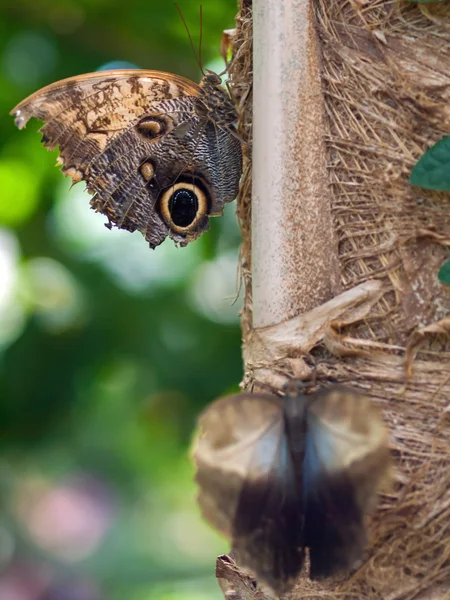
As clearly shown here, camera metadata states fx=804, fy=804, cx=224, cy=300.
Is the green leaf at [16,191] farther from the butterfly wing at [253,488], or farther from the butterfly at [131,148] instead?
the butterfly wing at [253,488]

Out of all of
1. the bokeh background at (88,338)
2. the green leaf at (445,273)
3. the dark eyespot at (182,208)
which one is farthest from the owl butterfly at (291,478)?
the bokeh background at (88,338)

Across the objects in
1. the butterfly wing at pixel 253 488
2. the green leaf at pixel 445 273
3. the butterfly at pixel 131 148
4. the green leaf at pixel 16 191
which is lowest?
the butterfly wing at pixel 253 488

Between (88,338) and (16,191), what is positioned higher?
(16,191)

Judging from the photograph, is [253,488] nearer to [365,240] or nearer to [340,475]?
[340,475]

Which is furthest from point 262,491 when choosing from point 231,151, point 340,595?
point 231,151

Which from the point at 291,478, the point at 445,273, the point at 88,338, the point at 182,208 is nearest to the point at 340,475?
the point at 291,478

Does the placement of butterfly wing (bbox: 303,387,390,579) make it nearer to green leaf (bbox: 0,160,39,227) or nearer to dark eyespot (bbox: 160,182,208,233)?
dark eyespot (bbox: 160,182,208,233)
